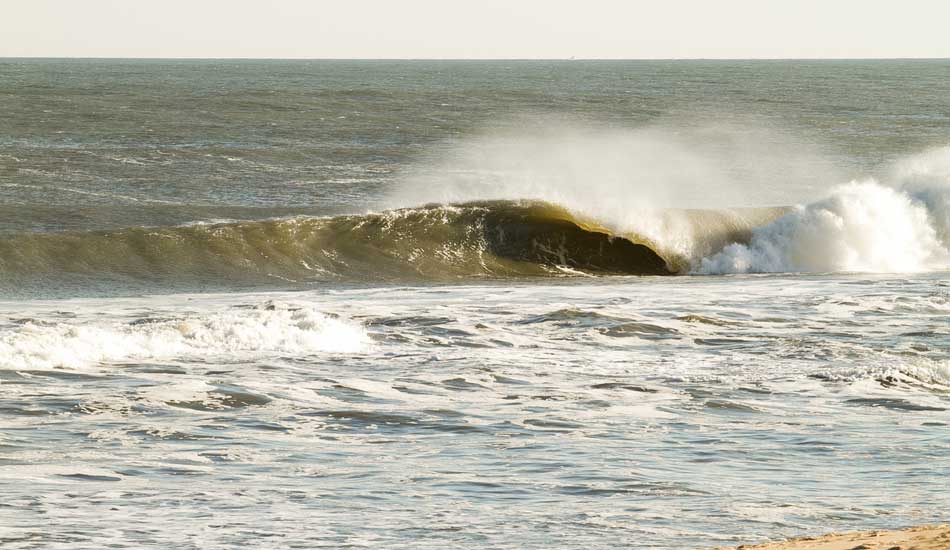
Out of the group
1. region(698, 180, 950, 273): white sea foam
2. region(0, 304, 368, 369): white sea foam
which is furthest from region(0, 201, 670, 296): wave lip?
region(0, 304, 368, 369): white sea foam

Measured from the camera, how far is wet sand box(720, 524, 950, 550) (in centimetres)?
642

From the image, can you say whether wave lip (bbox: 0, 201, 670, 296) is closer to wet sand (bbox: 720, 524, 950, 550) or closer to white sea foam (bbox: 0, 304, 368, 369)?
white sea foam (bbox: 0, 304, 368, 369)

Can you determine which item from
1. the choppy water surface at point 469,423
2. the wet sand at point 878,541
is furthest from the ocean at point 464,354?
the wet sand at point 878,541

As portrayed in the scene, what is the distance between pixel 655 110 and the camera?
233 feet

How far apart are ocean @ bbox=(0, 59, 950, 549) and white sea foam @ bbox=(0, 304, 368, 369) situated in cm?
5

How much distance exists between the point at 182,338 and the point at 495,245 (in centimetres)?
1079

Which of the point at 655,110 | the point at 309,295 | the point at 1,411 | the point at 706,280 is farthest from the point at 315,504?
the point at 655,110

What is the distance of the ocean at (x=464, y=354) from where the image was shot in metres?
7.62

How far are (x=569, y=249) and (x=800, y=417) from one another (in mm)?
12841

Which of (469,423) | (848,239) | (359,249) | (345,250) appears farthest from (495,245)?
(469,423)

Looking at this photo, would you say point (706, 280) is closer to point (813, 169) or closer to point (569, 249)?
point (569, 249)

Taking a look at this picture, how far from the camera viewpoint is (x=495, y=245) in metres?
23.4

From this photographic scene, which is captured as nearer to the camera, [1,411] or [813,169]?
[1,411]

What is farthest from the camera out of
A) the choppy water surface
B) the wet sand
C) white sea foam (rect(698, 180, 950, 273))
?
white sea foam (rect(698, 180, 950, 273))
